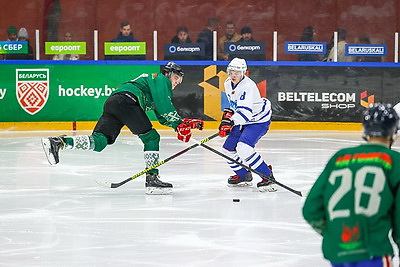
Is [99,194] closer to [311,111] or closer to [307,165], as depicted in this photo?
[307,165]

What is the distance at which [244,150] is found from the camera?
6.39 metres

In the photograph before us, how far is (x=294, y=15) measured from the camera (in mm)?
12453

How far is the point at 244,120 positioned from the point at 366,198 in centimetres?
399

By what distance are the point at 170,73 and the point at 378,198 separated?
153 inches

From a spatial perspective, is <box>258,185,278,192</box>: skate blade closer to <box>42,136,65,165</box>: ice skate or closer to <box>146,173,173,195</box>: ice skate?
<box>146,173,173,195</box>: ice skate

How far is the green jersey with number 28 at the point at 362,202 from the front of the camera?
237 cm

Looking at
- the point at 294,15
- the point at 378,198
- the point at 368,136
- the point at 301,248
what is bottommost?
the point at 301,248

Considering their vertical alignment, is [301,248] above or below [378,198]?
below

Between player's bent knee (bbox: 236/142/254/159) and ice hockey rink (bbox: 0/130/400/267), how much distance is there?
29 cm

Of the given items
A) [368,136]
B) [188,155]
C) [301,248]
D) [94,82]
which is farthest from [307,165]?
[368,136]

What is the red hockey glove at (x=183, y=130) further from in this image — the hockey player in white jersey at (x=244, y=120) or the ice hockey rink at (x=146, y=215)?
the ice hockey rink at (x=146, y=215)

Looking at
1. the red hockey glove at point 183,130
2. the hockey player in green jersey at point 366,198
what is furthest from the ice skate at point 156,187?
the hockey player in green jersey at point 366,198

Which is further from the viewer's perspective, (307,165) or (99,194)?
(307,165)

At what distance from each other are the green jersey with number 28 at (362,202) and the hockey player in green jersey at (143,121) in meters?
3.71
